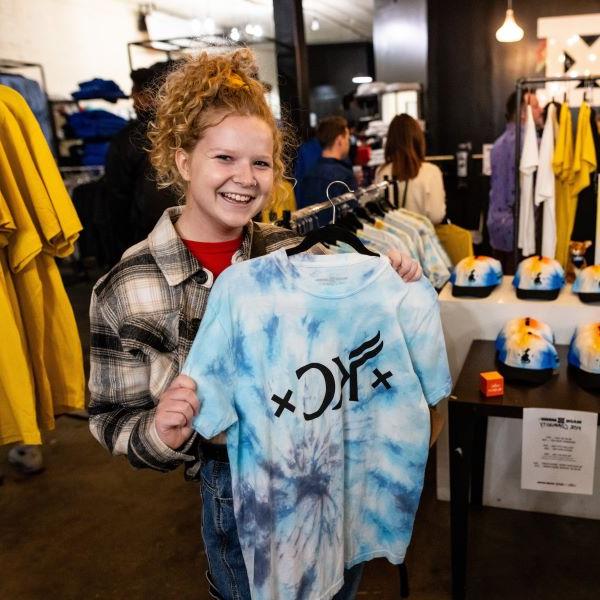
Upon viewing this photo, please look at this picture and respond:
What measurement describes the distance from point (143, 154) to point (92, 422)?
2309mm

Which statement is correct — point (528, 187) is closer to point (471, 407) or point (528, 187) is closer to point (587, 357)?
point (587, 357)

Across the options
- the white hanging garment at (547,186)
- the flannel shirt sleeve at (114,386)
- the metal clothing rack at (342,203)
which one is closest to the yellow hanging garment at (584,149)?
the white hanging garment at (547,186)

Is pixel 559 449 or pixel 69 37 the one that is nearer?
pixel 559 449

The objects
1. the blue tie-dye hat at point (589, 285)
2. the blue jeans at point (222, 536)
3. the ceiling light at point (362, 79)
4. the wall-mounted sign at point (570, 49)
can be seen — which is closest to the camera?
the blue jeans at point (222, 536)

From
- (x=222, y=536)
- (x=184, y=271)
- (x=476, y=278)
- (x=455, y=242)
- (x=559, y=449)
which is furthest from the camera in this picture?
(x=455, y=242)

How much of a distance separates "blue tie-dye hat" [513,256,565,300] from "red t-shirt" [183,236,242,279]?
1.29m

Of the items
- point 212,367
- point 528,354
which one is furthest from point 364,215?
point 212,367

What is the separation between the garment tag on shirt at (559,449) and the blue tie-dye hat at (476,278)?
2.00 ft

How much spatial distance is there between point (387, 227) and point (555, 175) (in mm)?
1746

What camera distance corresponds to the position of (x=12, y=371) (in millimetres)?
1874

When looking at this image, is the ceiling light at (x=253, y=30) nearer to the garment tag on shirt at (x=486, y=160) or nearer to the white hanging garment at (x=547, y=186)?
the garment tag on shirt at (x=486, y=160)

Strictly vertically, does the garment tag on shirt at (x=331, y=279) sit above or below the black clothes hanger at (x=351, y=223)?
above

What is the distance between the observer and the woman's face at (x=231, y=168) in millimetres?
1050

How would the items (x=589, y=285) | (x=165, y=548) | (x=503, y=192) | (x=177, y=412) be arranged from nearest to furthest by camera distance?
(x=177, y=412) → (x=589, y=285) → (x=165, y=548) → (x=503, y=192)
